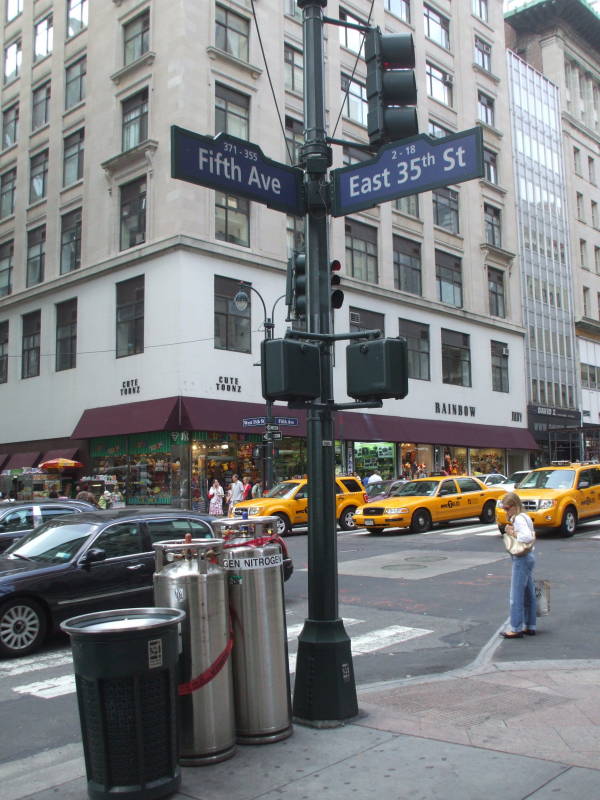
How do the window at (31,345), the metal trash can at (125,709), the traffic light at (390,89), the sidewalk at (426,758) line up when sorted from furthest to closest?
the window at (31,345) → the traffic light at (390,89) → the sidewalk at (426,758) → the metal trash can at (125,709)

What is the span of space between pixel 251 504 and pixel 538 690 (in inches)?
617

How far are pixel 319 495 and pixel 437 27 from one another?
43081mm

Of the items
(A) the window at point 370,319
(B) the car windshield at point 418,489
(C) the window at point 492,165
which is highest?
(C) the window at point 492,165

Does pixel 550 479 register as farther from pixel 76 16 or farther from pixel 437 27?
pixel 437 27

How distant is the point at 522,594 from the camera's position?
8586 millimetres

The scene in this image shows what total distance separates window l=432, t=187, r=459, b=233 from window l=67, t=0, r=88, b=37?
1892cm

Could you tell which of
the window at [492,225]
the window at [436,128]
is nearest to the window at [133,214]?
the window at [436,128]

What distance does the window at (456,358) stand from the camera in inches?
1582

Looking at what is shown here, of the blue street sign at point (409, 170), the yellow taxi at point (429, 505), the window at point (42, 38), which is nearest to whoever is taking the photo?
the blue street sign at point (409, 170)

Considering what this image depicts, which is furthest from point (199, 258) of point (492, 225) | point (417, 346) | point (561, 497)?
point (492, 225)

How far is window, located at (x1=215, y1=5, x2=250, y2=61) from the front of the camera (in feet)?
103

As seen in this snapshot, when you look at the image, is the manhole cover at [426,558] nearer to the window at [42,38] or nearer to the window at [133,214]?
the window at [133,214]

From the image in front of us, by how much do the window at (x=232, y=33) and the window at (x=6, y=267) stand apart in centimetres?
1481

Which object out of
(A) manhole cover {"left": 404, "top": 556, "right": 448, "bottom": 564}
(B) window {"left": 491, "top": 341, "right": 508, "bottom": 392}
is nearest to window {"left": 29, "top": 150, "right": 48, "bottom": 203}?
(B) window {"left": 491, "top": 341, "right": 508, "bottom": 392}
